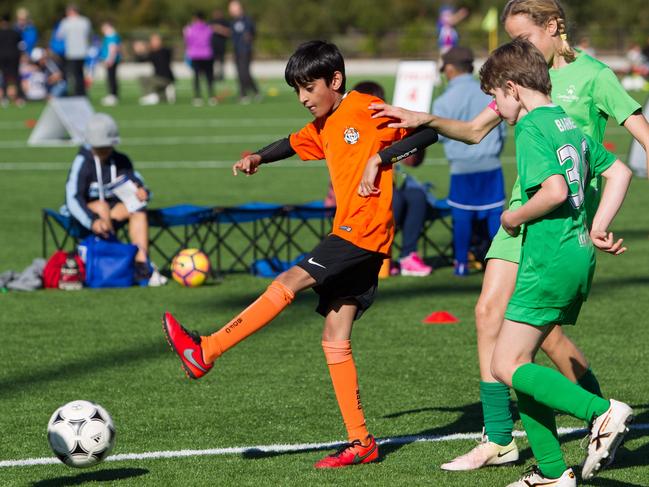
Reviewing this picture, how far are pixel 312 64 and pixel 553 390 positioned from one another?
175 centimetres

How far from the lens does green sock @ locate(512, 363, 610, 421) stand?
4.69m

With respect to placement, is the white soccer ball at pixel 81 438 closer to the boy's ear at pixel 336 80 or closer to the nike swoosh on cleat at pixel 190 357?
the nike swoosh on cleat at pixel 190 357

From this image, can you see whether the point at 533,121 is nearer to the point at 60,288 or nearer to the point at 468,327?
the point at 468,327

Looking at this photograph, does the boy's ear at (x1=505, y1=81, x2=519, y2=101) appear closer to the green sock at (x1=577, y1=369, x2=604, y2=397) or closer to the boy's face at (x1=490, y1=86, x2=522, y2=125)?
the boy's face at (x1=490, y1=86, x2=522, y2=125)

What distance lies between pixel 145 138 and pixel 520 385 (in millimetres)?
19805

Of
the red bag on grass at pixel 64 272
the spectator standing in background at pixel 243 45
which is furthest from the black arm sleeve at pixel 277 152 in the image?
the spectator standing in background at pixel 243 45

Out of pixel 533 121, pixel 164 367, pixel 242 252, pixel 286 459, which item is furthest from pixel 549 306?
pixel 242 252

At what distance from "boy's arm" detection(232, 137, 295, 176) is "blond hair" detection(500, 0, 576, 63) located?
3.74 ft

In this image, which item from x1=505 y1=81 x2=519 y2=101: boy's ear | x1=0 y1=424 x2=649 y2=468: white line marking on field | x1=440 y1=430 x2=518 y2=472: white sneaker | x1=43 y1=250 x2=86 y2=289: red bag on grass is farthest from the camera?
x1=43 y1=250 x2=86 y2=289: red bag on grass

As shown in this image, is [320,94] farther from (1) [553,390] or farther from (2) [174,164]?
(2) [174,164]

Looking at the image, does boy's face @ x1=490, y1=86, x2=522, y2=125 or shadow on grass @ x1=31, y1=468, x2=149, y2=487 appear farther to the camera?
shadow on grass @ x1=31, y1=468, x2=149, y2=487

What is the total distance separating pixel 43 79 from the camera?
3606cm

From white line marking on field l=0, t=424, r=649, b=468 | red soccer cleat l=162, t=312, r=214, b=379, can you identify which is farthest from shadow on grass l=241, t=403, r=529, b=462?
red soccer cleat l=162, t=312, r=214, b=379

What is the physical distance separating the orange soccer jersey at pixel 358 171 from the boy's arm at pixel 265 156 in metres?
0.31
